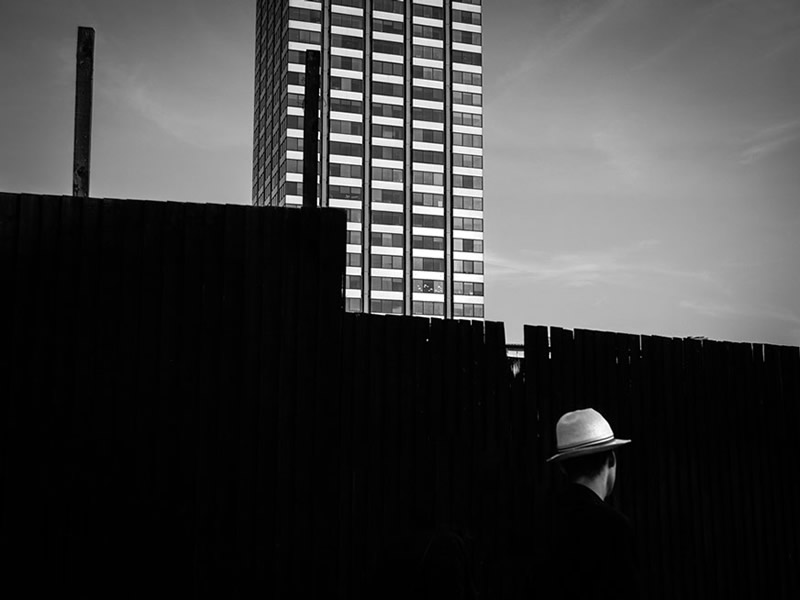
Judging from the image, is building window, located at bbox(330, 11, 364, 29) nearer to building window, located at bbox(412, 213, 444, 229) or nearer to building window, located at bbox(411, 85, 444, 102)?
building window, located at bbox(411, 85, 444, 102)

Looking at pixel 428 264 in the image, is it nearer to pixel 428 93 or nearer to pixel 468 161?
pixel 468 161

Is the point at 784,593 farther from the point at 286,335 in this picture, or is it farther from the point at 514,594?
the point at 286,335

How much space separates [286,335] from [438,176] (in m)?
106

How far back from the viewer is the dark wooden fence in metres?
5.90

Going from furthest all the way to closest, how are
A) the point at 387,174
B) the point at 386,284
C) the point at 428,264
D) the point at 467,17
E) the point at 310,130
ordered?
the point at 467,17
the point at 387,174
the point at 428,264
the point at 386,284
the point at 310,130

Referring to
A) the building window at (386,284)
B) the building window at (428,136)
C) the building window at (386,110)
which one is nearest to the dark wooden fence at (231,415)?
the building window at (386,284)

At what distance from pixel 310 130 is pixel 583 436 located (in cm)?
377

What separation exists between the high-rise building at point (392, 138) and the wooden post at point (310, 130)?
95.2 meters

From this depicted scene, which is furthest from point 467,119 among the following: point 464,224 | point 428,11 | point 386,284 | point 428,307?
point 428,307

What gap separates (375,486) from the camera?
646 centimetres

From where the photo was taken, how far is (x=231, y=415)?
6.20 metres

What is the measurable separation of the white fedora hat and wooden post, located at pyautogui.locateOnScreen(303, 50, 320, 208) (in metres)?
3.16

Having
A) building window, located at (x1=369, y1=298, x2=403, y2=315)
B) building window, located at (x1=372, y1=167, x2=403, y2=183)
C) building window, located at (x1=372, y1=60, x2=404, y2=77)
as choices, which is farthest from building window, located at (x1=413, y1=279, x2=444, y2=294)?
building window, located at (x1=372, y1=60, x2=404, y2=77)

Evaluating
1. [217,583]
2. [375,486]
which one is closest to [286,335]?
[375,486]
